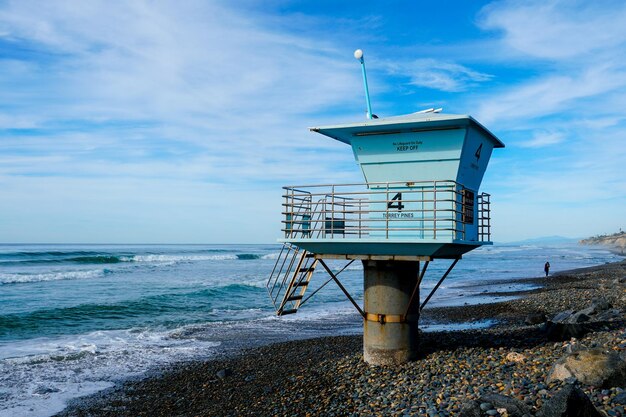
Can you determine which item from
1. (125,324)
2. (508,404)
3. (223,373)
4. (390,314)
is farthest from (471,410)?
(125,324)

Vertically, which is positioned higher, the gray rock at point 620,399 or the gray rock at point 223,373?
the gray rock at point 620,399

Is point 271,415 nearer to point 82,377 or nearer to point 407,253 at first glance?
point 407,253

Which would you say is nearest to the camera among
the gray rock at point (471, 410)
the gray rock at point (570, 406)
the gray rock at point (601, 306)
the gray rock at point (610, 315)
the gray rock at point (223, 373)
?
the gray rock at point (570, 406)

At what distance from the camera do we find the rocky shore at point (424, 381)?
30.2ft

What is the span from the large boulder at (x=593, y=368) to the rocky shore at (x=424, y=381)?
17 mm

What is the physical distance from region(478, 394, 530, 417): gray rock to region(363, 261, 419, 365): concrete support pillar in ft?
14.7

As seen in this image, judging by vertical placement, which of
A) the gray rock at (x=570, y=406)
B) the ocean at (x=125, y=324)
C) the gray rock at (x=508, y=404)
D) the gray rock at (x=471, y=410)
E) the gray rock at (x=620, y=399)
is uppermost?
the gray rock at (x=570, y=406)

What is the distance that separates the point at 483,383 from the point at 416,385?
4.65ft

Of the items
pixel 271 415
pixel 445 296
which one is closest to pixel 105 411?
pixel 271 415

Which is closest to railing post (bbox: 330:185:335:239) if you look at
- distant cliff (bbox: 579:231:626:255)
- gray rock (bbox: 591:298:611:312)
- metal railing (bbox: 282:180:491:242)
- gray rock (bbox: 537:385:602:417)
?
metal railing (bbox: 282:180:491:242)

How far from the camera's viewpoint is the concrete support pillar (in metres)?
13.3

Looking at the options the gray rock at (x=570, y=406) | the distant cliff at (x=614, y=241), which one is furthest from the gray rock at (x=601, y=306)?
the distant cliff at (x=614, y=241)

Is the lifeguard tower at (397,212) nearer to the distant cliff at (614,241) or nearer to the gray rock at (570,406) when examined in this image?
the gray rock at (570,406)

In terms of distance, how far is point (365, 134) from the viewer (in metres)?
13.6
